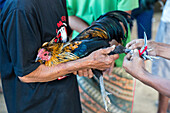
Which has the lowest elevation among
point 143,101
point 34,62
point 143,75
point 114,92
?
point 143,101

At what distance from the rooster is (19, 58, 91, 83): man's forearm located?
0.03m

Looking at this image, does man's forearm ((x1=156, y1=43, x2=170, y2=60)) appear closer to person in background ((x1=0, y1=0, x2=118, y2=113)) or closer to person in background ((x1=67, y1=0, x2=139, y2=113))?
person in background ((x1=67, y1=0, x2=139, y2=113))

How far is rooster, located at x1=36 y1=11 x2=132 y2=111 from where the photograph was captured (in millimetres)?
1365

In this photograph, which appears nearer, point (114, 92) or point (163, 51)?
point (163, 51)

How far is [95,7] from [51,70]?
876 millimetres

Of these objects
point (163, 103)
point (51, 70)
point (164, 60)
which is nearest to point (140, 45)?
point (51, 70)

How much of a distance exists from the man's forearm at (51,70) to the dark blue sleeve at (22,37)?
0.22 ft

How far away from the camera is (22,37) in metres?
1.16

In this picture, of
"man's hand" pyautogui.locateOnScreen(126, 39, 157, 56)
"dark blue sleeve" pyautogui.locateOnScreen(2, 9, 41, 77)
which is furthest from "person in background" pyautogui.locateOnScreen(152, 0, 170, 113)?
"dark blue sleeve" pyautogui.locateOnScreen(2, 9, 41, 77)

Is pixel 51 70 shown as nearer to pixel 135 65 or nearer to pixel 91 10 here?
pixel 135 65

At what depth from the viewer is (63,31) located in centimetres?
154

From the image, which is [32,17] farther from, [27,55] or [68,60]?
[68,60]

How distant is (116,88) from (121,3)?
0.86 meters

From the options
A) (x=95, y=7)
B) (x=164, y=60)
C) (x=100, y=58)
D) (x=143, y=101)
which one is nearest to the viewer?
(x=100, y=58)
